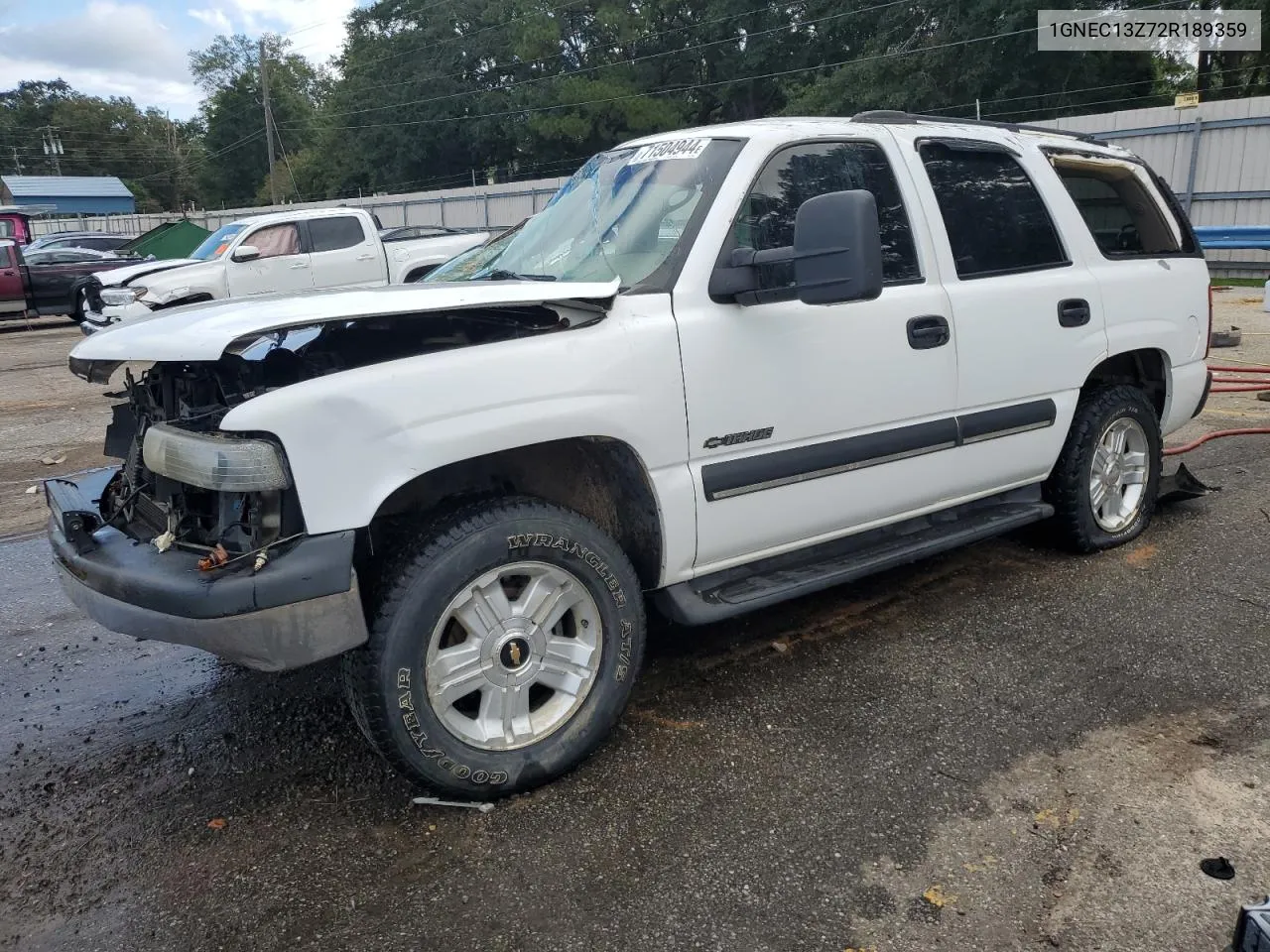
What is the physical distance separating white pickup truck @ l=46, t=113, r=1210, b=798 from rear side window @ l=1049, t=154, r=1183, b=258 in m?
0.18

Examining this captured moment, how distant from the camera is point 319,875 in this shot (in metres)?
2.58

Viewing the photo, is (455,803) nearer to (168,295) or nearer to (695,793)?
(695,793)

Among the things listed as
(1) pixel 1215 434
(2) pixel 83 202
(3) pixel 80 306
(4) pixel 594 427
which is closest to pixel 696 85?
(3) pixel 80 306

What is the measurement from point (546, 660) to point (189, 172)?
332 ft

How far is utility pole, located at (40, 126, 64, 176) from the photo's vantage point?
92.7 metres

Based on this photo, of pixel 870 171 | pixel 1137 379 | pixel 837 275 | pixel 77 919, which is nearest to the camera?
pixel 77 919

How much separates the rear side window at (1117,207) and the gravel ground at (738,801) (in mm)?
1660

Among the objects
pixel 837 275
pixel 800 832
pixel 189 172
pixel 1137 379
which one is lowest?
pixel 800 832

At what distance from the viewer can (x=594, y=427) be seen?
114 inches

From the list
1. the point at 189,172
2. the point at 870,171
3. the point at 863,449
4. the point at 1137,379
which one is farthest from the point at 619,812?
the point at 189,172

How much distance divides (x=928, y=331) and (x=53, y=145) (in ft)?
361

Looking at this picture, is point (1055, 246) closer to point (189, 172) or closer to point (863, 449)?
point (863, 449)

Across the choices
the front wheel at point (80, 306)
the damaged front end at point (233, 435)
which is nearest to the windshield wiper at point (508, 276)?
the damaged front end at point (233, 435)

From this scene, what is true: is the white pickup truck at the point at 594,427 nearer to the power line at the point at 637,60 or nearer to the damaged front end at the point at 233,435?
the damaged front end at the point at 233,435
